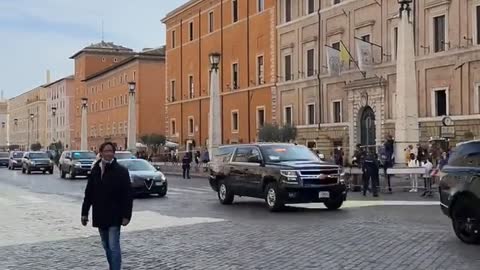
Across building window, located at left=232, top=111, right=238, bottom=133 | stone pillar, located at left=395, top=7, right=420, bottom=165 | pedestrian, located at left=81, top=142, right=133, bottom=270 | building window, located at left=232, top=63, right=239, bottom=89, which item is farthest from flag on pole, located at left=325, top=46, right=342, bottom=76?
pedestrian, located at left=81, top=142, right=133, bottom=270

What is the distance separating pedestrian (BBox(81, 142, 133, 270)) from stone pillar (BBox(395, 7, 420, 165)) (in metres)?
22.6

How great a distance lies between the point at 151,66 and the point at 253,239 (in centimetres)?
8218

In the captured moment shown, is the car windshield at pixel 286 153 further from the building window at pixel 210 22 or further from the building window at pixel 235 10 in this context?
the building window at pixel 210 22

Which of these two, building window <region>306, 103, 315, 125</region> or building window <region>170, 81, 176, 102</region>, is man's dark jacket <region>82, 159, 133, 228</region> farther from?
building window <region>170, 81, 176, 102</region>

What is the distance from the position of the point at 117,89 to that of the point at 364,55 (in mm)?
61976

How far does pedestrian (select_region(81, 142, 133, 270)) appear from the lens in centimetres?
838

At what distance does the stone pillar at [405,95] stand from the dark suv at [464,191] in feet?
55.9

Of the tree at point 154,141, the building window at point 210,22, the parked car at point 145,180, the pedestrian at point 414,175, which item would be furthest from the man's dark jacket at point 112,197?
the tree at point 154,141

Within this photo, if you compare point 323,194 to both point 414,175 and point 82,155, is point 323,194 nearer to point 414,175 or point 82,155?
point 414,175

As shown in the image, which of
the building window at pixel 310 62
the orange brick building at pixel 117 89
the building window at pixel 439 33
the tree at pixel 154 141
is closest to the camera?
the building window at pixel 439 33

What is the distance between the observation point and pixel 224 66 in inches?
2714

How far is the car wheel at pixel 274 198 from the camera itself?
59.8ft

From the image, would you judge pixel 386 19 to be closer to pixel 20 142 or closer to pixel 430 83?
pixel 430 83

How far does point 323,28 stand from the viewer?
173 ft
